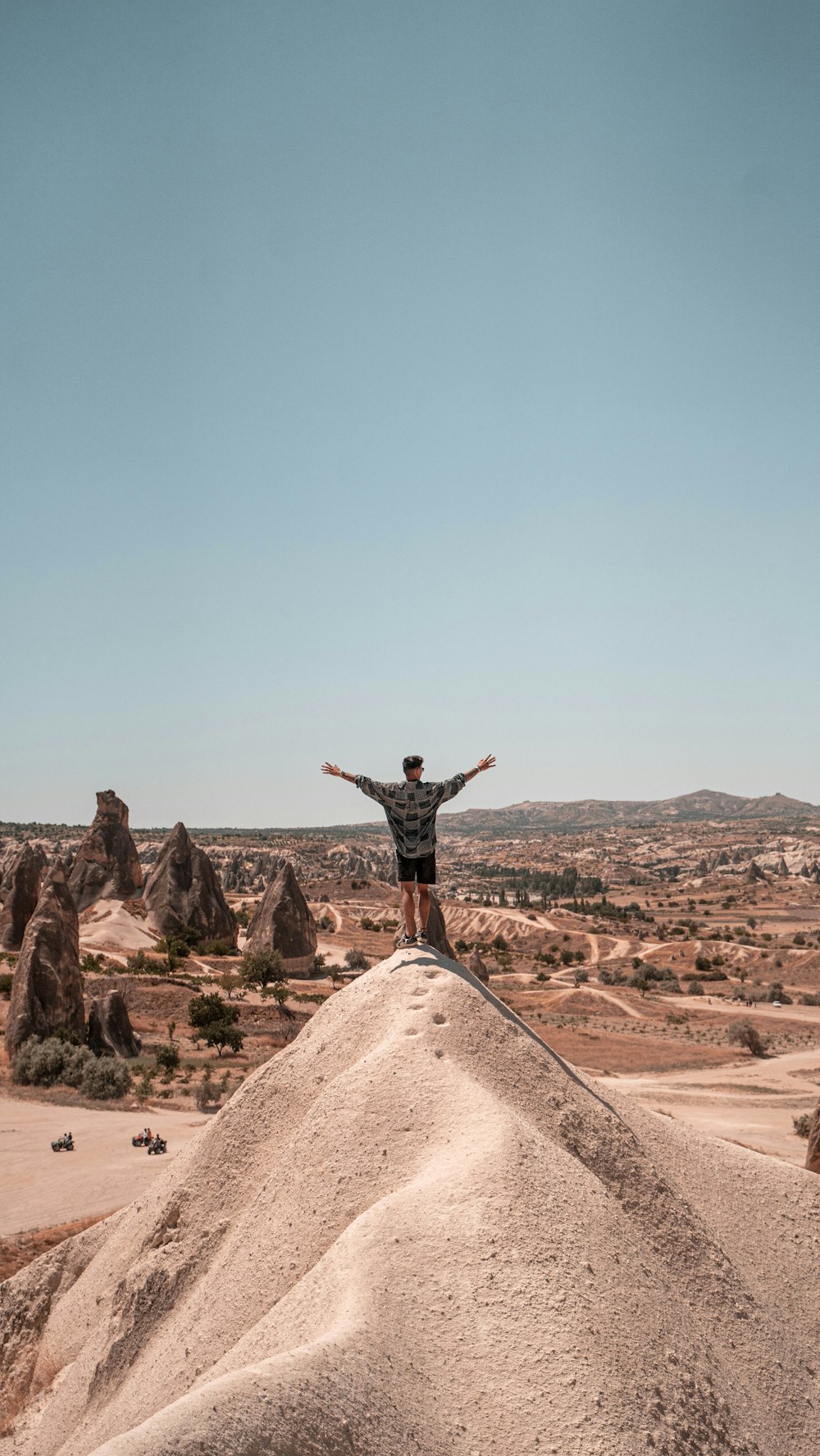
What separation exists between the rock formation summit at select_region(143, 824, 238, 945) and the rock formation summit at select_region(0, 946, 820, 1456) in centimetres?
4432

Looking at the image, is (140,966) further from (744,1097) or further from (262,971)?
(744,1097)

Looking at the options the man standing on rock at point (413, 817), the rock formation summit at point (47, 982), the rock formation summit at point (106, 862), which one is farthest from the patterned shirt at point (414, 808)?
the rock formation summit at point (106, 862)

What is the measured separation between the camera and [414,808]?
22.7 ft

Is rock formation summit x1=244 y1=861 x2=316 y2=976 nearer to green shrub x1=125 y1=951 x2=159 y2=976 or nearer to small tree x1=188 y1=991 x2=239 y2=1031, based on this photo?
green shrub x1=125 y1=951 x2=159 y2=976

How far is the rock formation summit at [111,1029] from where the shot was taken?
2833 centimetres

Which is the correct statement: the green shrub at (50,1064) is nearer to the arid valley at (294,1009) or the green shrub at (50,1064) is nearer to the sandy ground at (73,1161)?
the arid valley at (294,1009)

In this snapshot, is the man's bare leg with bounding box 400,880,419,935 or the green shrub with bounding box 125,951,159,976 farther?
the green shrub with bounding box 125,951,159,976

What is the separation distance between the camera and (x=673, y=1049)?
37156 mm

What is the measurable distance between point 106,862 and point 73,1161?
3993 cm

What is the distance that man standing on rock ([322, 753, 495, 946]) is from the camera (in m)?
6.93

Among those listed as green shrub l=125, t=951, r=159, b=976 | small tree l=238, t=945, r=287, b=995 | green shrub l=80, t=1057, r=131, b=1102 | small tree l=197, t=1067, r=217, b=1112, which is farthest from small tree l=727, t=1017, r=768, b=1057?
green shrub l=125, t=951, r=159, b=976

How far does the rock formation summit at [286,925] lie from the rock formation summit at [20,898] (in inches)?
465

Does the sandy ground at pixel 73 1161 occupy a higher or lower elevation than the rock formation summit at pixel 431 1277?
lower

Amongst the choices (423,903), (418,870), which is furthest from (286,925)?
(418,870)
